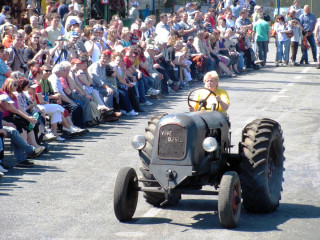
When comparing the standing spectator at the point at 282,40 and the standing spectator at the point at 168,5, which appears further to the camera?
the standing spectator at the point at 168,5

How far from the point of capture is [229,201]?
27.8ft

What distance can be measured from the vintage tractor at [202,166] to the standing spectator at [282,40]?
22.0m

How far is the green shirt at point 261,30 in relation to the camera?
3142 centimetres

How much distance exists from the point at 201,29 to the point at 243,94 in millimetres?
7776

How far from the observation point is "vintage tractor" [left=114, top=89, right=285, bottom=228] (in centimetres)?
880

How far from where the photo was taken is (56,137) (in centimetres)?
1485

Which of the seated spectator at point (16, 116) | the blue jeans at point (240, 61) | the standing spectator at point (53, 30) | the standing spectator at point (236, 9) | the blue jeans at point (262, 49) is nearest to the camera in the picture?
the seated spectator at point (16, 116)

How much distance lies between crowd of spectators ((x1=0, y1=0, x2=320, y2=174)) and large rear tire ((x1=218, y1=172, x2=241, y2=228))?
456cm

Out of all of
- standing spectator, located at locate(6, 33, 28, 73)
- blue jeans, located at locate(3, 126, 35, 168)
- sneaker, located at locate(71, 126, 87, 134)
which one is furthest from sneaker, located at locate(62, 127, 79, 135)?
blue jeans, located at locate(3, 126, 35, 168)

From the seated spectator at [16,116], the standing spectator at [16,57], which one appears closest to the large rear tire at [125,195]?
the seated spectator at [16,116]

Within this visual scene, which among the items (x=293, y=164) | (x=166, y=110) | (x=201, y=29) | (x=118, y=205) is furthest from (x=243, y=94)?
(x=118, y=205)

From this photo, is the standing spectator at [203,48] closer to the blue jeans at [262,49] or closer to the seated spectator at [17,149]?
the blue jeans at [262,49]

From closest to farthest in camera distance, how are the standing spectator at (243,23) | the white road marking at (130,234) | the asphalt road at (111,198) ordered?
the white road marking at (130,234) < the asphalt road at (111,198) < the standing spectator at (243,23)

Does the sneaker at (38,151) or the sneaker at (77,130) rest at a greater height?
the sneaker at (38,151)
